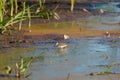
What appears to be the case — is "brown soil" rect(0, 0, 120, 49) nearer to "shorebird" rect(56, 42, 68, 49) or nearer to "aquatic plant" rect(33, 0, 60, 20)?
"aquatic plant" rect(33, 0, 60, 20)

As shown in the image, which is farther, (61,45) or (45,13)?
(45,13)

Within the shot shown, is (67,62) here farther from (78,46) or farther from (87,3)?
(87,3)

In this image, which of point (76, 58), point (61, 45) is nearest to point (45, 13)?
point (61, 45)

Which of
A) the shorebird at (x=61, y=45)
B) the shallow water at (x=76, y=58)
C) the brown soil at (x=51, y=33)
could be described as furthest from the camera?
the brown soil at (x=51, y=33)

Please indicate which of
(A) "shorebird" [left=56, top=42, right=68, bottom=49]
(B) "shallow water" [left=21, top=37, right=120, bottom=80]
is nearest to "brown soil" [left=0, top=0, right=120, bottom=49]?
(B) "shallow water" [left=21, top=37, right=120, bottom=80]

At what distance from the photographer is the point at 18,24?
26.9 feet

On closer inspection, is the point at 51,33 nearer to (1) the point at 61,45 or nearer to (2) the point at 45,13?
(2) the point at 45,13

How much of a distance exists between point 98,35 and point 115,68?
2099mm

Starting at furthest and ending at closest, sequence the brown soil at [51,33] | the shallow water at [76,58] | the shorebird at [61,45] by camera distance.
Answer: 1. the brown soil at [51,33]
2. the shorebird at [61,45]
3. the shallow water at [76,58]

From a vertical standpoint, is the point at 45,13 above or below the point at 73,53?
above

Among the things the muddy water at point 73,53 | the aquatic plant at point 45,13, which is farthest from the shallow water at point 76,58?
the aquatic plant at point 45,13

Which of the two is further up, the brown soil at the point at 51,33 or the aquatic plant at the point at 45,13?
the aquatic plant at the point at 45,13

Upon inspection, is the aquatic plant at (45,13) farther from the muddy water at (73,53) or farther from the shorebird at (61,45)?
the shorebird at (61,45)

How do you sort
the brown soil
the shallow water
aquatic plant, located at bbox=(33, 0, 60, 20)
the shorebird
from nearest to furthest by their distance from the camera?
the shallow water < the shorebird < the brown soil < aquatic plant, located at bbox=(33, 0, 60, 20)
